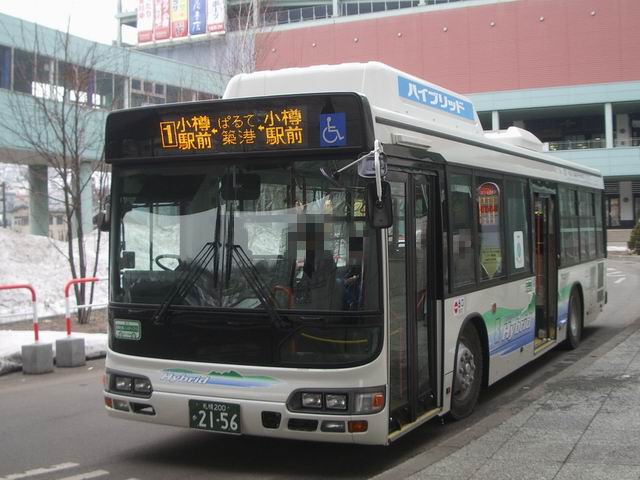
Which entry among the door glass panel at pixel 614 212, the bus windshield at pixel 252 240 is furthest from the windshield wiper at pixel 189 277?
the door glass panel at pixel 614 212

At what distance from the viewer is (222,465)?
5.98 meters

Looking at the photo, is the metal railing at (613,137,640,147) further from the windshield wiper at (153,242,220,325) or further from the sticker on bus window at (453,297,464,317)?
the windshield wiper at (153,242,220,325)

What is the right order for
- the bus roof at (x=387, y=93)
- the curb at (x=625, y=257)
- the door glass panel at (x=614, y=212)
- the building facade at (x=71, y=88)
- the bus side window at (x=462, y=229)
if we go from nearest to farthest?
the bus roof at (x=387, y=93), the bus side window at (x=462, y=229), the building facade at (x=71, y=88), the curb at (x=625, y=257), the door glass panel at (x=614, y=212)

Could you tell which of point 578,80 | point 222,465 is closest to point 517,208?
point 222,465

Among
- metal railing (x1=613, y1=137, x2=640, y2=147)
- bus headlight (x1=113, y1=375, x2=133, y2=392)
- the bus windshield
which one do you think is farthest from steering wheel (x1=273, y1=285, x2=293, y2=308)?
metal railing (x1=613, y1=137, x2=640, y2=147)

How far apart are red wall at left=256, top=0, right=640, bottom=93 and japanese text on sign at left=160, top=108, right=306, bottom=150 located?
Answer: 47773mm

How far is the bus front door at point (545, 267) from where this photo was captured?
384 inches

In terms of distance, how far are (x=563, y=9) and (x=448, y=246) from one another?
5463 cm

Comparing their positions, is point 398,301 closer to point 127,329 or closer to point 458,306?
point 458,306

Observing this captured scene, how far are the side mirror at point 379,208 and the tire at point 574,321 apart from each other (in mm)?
6932

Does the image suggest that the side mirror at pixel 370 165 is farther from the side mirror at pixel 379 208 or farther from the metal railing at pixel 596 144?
the metal railing at pixel 596 144

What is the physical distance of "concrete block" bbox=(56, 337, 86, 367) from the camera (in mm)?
10742

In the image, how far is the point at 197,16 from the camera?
54531 mm

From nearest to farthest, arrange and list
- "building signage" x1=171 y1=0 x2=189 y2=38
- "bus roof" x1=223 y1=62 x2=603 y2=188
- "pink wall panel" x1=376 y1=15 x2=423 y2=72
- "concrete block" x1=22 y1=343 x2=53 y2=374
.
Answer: "bus roof" x1=223 y1=62 x2=603 y2=188
"concrete block" x1=22 y1=343 x2=53 y2=374
"building signage" x1=171 y1=0 x2=189 y2=38
"pink wall panel" x1=376 y1=15 x2=423 y2=72
